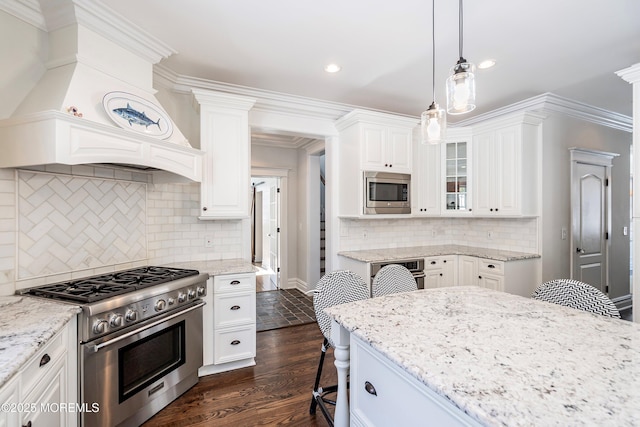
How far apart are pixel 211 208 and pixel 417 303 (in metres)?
2.04

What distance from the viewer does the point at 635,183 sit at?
87.9 inches

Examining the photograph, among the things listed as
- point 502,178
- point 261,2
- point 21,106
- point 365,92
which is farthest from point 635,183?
point 21,106

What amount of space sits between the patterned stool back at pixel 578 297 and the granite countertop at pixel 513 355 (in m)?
0.30

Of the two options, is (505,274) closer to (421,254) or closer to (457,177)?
(421,254)

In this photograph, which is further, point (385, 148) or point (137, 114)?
point (385, 148)

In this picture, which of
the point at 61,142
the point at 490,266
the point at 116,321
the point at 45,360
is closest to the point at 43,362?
the point at 45,360

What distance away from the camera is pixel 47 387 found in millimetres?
1381

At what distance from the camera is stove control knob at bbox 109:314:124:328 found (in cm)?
178

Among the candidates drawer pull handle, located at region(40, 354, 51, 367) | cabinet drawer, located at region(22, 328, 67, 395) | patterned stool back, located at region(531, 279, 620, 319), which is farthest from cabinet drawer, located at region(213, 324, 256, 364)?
patterned stool back, located at region(531, 279, 620, 319)

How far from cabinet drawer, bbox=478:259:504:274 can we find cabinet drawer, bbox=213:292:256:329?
266 cm

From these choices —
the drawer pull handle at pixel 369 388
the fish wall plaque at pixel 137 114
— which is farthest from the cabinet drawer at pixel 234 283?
the drawer pull handle at pixel 369 388

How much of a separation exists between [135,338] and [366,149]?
2.82 metres

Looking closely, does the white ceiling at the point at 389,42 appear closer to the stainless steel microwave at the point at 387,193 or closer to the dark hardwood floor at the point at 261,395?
the stainless steel microwave at the point at 387,193

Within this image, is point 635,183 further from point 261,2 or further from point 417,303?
point 261,2
